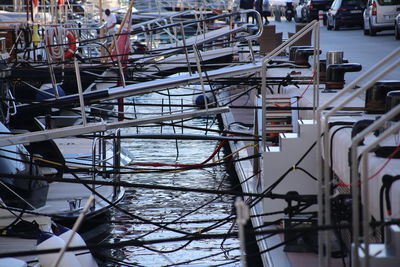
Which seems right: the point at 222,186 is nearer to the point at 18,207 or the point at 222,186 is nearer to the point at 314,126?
the point at 18,207

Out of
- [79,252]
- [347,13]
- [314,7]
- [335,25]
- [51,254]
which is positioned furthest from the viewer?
[314,7]

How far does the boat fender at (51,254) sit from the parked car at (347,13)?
2900 centimetres

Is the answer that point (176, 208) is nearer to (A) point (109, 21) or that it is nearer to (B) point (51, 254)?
(B) point (51, 254)

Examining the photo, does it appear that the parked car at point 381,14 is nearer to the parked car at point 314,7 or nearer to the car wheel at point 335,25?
the car wheel at point 335,25

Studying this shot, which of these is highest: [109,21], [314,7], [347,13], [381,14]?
[109,21]

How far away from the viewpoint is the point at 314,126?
7.19 meters

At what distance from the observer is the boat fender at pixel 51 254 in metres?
6.70

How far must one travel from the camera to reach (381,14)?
27.4m

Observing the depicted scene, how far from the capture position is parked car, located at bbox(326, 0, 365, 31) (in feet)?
112

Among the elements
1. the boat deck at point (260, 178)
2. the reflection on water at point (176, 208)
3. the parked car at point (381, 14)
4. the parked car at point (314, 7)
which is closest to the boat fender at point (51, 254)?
the reflection on water at point (176, 208)

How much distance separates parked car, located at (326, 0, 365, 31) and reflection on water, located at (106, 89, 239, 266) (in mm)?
19130

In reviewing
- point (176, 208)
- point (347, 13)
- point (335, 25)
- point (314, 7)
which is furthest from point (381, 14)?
point (176, 208)

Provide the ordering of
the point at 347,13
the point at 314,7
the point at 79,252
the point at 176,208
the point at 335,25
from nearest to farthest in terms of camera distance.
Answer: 1. the point at 79,252
2. the point at 176,208
3. the point at 347,13
4. the point at 335,25
5. the point at 314,7

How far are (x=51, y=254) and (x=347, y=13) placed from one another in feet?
96.4
